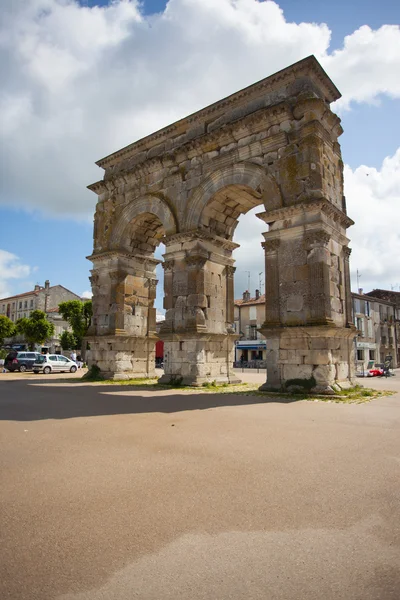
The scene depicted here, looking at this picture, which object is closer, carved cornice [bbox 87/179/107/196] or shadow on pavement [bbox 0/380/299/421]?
shadow on pavement [bbox 0/380/299/421]

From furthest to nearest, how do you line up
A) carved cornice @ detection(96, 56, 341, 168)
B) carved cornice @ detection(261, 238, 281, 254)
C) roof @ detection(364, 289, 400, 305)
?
roof @ detection(364, 289, 400, 305), carved cornice @ detection(96, 56, 341, 168), carved cornice @ detection(261, 238, 281, 254)

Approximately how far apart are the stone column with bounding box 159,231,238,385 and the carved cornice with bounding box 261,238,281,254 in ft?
9.13

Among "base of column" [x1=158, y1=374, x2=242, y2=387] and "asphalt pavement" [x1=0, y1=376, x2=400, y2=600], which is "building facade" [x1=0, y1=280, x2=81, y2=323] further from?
"asphalt pavement" [x1=0, y1=376, x2=400, y2=600]

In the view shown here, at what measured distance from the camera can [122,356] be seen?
17562 millimetres

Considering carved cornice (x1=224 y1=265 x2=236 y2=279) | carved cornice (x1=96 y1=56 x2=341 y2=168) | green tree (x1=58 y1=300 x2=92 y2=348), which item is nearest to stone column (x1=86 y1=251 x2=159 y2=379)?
carved cornice (x1=224 y1=265 x2=236 y2=279)

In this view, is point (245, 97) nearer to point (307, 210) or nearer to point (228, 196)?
point (228, 196)

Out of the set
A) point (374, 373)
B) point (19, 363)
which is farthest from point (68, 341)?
point (374, 373)

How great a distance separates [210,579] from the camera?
230 centimetres

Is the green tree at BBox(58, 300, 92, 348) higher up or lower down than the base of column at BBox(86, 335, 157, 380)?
higher up

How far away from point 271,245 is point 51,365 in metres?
21.9

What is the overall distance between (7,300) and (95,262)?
54943mm

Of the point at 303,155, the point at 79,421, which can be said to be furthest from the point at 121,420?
the point at 303,155

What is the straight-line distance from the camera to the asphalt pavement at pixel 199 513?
89.2 inches

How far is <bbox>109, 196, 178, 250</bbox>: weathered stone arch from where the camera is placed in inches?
640
